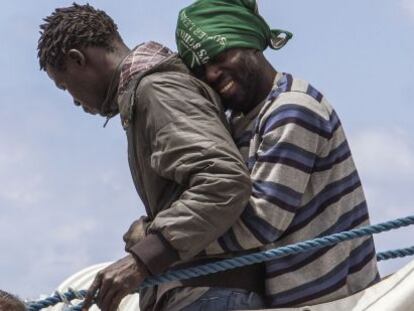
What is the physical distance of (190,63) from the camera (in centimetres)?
577

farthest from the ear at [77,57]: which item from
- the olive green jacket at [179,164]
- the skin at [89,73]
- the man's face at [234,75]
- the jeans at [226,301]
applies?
the jeans at [226,301]

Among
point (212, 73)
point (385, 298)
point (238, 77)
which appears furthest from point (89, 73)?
point (385, 298)

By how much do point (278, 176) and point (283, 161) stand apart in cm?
6

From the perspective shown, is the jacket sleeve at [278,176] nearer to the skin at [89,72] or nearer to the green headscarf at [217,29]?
the green headscarf at [217,29]

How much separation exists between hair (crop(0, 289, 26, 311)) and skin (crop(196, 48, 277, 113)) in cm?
111

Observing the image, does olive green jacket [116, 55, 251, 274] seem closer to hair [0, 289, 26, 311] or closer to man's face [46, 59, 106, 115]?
man's face [46, 59, 106, 115]

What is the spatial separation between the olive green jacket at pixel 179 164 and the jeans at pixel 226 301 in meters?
0.16

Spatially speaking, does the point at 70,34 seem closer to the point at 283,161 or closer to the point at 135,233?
the point at 135,233

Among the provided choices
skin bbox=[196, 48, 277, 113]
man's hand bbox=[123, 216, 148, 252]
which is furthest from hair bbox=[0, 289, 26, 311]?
Answer: skin bbox=[196, 48, 277, 113]

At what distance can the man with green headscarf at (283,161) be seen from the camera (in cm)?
539

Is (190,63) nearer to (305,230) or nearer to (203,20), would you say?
(203,20)

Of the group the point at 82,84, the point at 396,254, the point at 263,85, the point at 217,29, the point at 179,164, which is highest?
the point at 217,29

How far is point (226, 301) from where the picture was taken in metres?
5.41

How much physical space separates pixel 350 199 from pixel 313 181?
170 mm
